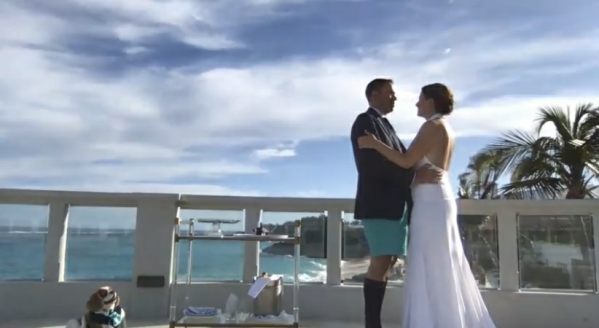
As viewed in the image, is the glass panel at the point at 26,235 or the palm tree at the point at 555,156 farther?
the palm tree at the point at 555,156

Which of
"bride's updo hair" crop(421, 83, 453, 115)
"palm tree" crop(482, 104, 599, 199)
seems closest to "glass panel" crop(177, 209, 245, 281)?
"bride's updo hair" crop(421, 83, 453, 115)

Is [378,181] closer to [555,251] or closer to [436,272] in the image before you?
[436,272]

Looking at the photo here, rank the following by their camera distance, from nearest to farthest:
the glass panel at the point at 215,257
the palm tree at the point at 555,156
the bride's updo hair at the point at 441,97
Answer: the bride's updo hair at the point at 441,97
the glass panel at the point at 215,257
the palm tree at the point at 555,156

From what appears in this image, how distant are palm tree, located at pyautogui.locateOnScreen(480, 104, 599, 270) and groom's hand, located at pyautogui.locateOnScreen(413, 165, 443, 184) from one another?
9.34 metres

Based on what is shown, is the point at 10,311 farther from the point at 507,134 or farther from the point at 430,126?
the point at 507,134

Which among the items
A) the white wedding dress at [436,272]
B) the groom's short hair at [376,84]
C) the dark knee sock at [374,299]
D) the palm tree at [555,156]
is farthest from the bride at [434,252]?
the palm tree at [555,156]

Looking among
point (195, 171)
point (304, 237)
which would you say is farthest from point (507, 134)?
point (195, 171)

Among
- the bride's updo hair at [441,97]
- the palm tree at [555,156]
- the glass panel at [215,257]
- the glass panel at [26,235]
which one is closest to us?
the bride's updo hair at [441,97]

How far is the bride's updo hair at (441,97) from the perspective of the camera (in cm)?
258

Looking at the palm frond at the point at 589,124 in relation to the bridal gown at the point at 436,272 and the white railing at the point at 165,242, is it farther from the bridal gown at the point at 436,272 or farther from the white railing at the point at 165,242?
the bridal gown at the point at 436,272

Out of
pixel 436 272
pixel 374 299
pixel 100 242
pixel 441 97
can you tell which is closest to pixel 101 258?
pixel 100 242

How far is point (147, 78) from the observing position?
836 centimetres

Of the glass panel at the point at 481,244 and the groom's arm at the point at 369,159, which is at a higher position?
the groom's arm at the point at 369,159

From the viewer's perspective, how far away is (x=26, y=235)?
4.30m
